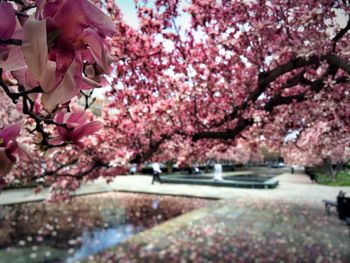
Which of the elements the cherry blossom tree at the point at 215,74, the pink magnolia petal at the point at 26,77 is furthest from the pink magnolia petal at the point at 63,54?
the cherry blossom tree at the point at 215,74

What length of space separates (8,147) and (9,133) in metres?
0.06

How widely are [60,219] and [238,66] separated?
356 inches

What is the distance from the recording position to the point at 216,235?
8844 millimetres

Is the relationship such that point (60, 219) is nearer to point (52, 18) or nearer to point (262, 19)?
point (262, 19)

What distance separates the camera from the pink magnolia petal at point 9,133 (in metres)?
0.79

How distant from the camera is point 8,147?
2.50ft

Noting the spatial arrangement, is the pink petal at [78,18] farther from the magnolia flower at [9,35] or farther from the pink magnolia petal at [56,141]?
the pink magnolia petal at [56,141]

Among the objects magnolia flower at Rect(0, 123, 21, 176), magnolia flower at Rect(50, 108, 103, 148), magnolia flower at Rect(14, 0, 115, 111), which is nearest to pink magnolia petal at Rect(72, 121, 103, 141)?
magnolia flower at Rect(50, 108, 103, 148)

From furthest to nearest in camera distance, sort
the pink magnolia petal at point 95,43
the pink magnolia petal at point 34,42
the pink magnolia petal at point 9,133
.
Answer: the pink magnolia petal at point 9,133
the pink magnolia petal at point 95,43
the pink magnolia petal at point 34,42

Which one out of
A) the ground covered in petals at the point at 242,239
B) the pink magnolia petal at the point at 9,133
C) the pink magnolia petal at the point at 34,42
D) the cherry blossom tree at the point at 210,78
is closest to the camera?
the pink magnolia petal at the point at 34,42

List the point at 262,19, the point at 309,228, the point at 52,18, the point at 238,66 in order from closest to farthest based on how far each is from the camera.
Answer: the point at 52,18 < the point at 262,19 < the point at 238,66 < the point at 309,228

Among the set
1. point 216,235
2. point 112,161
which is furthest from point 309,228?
point 112,161

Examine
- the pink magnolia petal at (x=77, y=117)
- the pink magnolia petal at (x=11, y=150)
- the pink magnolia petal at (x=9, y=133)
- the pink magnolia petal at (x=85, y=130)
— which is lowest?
the pink magnolia petal at (x=11, y=150)

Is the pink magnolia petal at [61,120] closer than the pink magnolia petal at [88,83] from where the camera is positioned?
No
